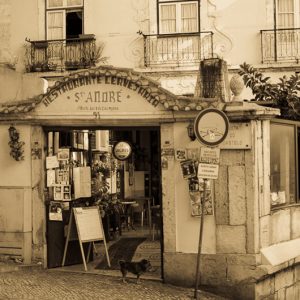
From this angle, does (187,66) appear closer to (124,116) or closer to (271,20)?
(271,20)

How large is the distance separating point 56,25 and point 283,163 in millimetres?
12105

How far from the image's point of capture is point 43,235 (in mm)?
11648

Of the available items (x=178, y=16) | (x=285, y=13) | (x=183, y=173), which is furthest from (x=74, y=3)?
(x=183, y=173)

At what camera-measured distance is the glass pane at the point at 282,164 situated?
450 inches

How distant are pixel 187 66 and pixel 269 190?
9.69m

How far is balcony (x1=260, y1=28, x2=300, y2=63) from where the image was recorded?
19.7 metres

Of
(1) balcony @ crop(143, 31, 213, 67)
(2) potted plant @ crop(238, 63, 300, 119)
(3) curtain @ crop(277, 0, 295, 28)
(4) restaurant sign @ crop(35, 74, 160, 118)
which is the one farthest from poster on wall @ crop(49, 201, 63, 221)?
(3) curtain @ crop(277, 0, 295, 28)

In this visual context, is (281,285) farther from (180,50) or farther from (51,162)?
(180,50)

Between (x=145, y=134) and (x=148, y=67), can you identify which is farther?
(x=145, y=134)

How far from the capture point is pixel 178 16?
20.7 metres

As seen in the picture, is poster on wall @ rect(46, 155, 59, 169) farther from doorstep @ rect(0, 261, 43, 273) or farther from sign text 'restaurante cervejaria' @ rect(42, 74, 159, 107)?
doorstep @ rect(0, 261, 43, 273)

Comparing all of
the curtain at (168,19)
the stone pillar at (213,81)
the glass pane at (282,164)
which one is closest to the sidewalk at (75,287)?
the glass pane at (282,164)

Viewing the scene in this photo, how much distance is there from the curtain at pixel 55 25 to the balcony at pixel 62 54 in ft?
1.34

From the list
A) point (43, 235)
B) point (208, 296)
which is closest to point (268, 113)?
point (208, 296)
